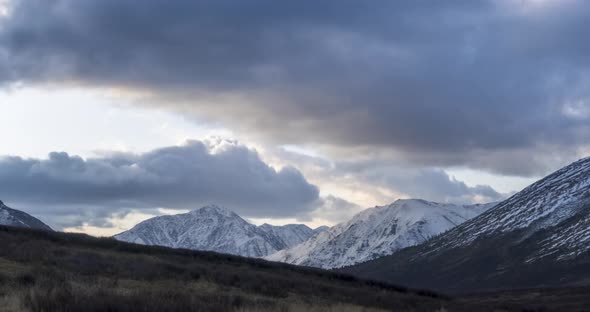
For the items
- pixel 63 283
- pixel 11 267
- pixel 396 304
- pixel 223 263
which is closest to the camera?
pixel 63 283

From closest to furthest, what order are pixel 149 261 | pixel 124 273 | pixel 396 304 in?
pixel 124 273, pixel 396 304, pixel 149 261

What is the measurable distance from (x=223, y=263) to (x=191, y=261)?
13.3ft

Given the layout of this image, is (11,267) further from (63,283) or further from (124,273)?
(63,283)

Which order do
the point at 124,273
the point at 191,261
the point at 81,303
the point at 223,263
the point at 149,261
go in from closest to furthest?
the point at 81,303 < the point at 124,273 < the point at 149,261 < the point at 191,261 < the point at 223,263

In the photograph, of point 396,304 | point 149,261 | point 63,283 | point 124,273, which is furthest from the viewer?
point 149,261

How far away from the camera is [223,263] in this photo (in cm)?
5456

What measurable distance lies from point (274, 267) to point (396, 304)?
17.8 meters

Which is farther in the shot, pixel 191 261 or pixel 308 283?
pixel 191 261

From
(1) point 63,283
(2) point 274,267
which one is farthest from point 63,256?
(2) point 274,267

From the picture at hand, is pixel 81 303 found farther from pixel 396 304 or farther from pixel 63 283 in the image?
pixel 396 304

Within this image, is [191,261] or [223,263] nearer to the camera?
[191,261]

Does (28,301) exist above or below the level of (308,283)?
below

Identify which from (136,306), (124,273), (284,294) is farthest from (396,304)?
(136,306)

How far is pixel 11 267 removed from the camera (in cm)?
3453
